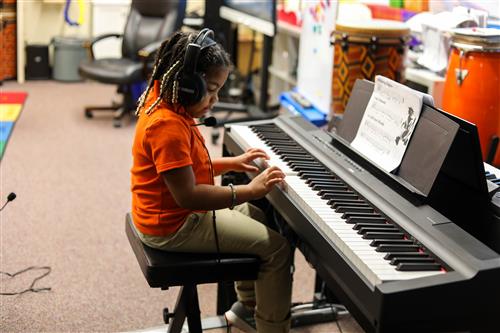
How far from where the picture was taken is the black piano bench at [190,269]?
178cm

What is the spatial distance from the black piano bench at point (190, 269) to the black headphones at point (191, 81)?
0.41m

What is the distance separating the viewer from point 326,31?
12.6 ft

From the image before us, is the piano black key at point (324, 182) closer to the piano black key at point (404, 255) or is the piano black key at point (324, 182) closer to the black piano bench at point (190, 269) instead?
the black piano bench at point (190, 269)

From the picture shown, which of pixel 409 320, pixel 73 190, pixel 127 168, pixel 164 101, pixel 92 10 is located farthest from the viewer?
pixel 92 10

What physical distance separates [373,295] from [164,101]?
79 cm

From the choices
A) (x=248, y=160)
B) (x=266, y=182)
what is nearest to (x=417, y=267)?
(x=266, y=182)

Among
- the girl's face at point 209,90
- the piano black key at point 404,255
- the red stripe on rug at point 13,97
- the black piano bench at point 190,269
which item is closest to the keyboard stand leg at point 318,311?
the black piano bench at point 190,269

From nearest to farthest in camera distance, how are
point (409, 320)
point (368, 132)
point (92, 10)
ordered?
point (409, 320) → point (368, 132) → point (92, 10)

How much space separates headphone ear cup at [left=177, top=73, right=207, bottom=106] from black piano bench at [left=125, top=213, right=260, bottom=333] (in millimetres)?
414

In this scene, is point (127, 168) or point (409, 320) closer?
point (409, 320)

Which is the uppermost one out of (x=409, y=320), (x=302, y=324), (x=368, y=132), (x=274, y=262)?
(x=368, y=132)

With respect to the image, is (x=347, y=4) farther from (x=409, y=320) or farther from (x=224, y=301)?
(x=409, y=320)

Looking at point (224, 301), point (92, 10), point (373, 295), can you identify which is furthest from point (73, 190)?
point (92, 10)

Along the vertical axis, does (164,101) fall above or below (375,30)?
below
